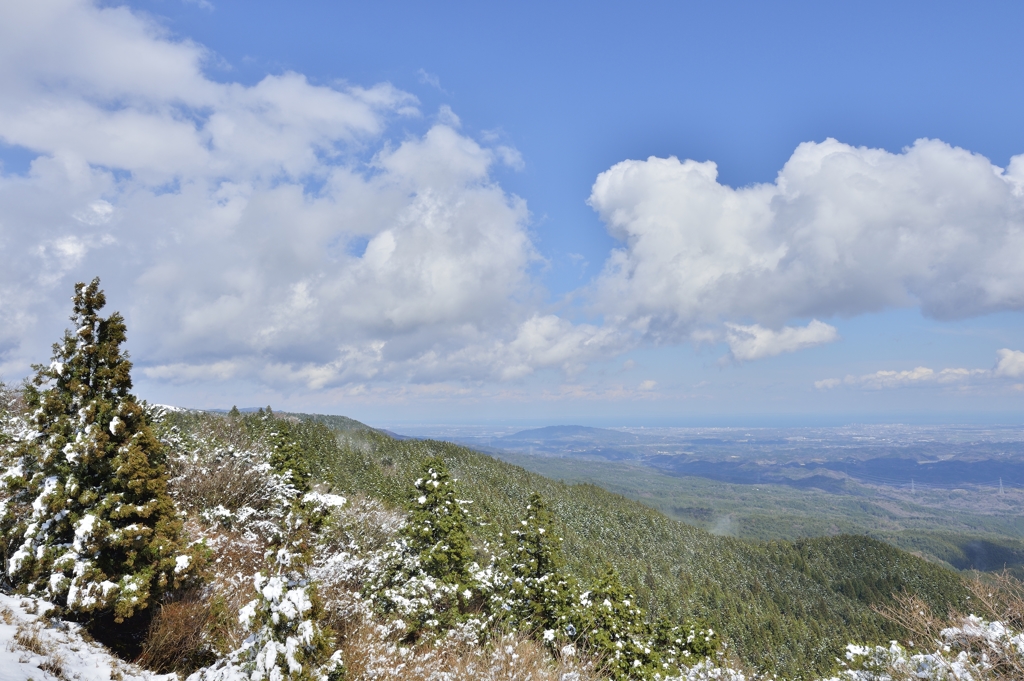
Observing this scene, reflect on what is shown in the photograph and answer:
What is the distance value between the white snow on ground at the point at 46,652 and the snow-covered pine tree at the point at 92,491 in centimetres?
71

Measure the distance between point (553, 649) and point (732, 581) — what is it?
168 m

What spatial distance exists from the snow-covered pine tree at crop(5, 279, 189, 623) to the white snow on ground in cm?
71

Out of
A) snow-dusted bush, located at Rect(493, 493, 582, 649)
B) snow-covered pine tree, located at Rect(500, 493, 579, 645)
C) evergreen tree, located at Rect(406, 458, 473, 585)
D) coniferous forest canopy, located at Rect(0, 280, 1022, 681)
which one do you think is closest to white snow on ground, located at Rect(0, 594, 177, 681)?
coniferous forest canopy, located at Rect(0, 280, 1022, 681)

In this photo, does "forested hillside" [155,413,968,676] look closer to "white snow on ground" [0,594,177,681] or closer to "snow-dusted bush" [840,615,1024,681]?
"white snow on ground" [0,594,177,681]

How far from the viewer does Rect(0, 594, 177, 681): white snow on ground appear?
9.16m

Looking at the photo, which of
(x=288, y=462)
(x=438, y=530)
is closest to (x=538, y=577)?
(x=438, y=530)

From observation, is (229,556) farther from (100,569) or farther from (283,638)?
(283,638)

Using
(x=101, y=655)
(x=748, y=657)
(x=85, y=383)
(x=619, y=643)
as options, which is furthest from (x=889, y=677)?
(x=748, y=657)

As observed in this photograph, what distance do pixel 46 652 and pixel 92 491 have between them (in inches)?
265

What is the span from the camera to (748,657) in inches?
4572

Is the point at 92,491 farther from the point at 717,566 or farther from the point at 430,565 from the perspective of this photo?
the point at 717,566

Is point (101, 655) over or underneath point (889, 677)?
over

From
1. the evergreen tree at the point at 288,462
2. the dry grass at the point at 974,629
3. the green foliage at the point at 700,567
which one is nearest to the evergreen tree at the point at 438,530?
the evergreen tree at the point at 288,462

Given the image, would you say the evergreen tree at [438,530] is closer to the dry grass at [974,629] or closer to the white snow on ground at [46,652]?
the white snow on ground at [46,652]
